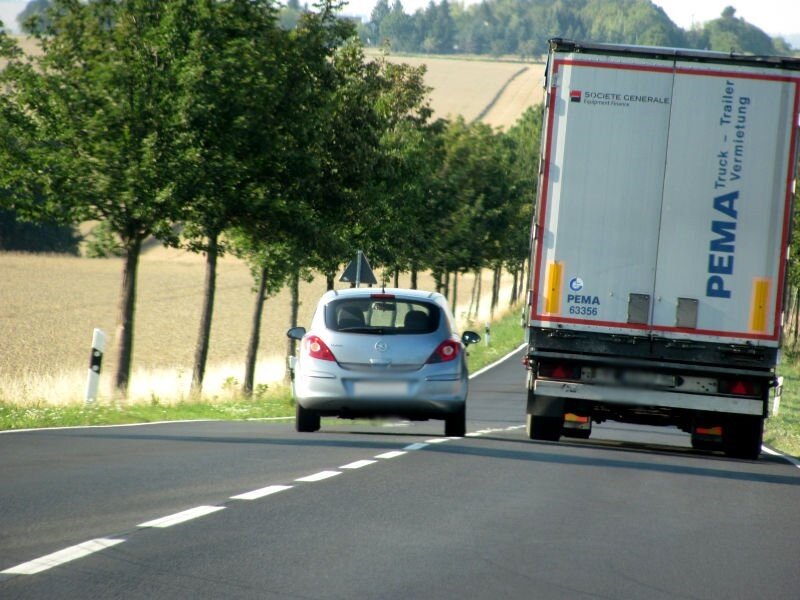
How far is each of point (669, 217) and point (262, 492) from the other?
21.9 feet

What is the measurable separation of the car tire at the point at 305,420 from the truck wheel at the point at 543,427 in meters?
2.64

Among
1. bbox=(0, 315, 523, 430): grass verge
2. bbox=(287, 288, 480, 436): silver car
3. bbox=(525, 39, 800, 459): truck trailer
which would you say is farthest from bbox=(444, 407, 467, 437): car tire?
bbox=(0, 315, 523, 430): grass verge

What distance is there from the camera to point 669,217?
50.3 feet

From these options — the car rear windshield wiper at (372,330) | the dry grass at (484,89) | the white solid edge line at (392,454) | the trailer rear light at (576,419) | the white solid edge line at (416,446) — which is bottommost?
the white solid edge line at (416,446)

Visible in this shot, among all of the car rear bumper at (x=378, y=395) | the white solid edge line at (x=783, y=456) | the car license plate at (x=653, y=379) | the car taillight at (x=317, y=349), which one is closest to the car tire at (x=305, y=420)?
the car rear bumper at (x=378, y=395)

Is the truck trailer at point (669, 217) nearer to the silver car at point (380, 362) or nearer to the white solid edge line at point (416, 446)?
the silver car at point (380, 362)

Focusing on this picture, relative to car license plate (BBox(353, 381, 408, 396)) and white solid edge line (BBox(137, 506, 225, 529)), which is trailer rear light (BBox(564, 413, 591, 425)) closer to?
car license plate (BBox(353, 381, 408, 396))

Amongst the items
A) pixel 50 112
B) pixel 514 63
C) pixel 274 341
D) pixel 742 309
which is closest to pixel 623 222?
pixel 742 309

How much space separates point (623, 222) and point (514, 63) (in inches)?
6441

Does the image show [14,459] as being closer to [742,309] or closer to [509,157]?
[742,309]

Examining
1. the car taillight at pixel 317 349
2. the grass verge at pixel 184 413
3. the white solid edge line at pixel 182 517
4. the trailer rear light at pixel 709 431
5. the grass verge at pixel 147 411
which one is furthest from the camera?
the grass verge at pixel 184 413

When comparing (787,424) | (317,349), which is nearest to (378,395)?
(317,349)

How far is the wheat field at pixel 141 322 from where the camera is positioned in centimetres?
2786

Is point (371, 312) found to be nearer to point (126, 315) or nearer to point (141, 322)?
point (126, 315)
